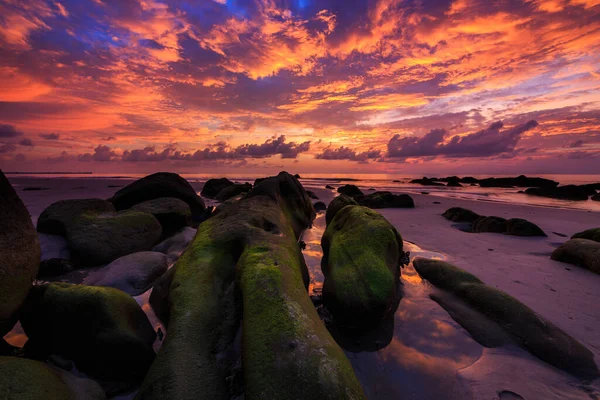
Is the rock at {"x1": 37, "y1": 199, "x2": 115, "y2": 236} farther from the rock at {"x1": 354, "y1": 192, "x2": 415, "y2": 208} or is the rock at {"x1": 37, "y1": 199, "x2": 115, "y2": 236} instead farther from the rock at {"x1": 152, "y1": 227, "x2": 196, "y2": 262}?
the rock at {"x1": 354, "y1": 192, "x2": 415, "y2": 208}

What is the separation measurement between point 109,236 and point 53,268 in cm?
118

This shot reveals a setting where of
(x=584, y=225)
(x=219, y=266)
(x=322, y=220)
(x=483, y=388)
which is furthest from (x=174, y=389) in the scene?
(x=584, y=225)

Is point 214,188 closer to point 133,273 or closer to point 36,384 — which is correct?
point 133,273

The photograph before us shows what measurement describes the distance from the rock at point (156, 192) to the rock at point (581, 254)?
1207cm

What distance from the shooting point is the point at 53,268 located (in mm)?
5738

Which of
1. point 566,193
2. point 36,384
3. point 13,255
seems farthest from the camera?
point 566,193

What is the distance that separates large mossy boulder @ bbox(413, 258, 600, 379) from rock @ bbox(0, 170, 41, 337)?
5952 millimetres

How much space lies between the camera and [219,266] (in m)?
4.17

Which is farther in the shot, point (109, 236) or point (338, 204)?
point (338, 204)

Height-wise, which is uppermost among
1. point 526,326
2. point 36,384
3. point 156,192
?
point 156,192

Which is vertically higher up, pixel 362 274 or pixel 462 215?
pixel 362 274

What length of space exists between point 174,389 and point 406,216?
496 inches

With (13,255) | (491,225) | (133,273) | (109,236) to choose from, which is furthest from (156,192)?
(491,225)

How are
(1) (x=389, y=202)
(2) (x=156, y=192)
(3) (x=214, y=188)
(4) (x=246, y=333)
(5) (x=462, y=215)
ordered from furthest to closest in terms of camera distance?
(3) (x=214, y=188) → (1) (x=389, y=202) → (5) (x=462, y=215) → (2) (x=156, y=192) → (4) (x=246, y=333)
